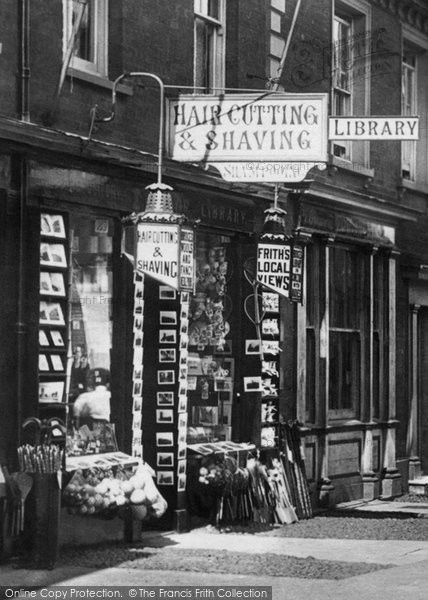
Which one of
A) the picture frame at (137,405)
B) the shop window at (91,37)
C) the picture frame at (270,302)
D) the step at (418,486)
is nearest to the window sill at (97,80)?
the shop window at (91,37)

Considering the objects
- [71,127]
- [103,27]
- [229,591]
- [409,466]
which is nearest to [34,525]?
[229,591]

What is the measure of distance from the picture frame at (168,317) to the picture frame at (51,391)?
200cm

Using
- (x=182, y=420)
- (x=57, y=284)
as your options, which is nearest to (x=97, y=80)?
(x=57, y=284)

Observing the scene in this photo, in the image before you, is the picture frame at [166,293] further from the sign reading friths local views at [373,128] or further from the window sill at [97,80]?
the sign reading friths local views at [373,128]

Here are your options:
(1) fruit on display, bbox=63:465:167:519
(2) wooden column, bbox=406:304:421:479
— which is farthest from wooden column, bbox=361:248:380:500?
(1) fruit on display, bbox=63:465:167:519

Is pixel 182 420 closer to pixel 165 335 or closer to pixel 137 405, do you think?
pixel 137 405

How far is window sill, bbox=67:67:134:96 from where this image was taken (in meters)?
12.4

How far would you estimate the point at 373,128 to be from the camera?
13.8 metres

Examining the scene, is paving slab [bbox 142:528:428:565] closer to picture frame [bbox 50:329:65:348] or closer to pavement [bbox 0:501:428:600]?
pavement [bbox 0:501:428:600]

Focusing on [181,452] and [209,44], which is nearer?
[181,452]

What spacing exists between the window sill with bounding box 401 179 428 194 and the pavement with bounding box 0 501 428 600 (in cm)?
763

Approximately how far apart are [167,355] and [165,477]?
4.09ft

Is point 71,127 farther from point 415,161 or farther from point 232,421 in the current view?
point 415,161

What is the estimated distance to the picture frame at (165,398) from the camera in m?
13.8
